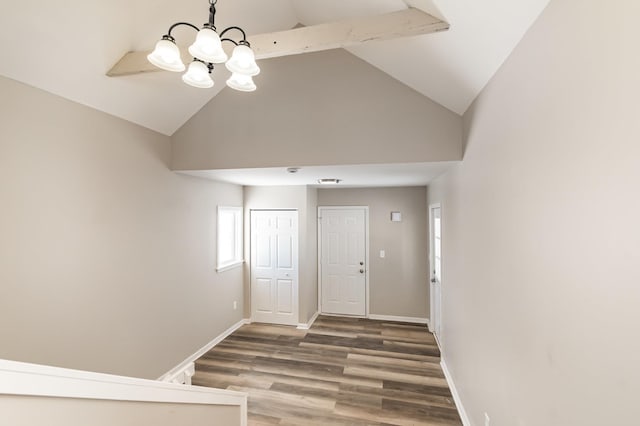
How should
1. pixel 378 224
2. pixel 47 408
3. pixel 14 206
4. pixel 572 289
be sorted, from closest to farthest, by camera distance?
pixel 47 408 → pixel 572 289 → pixel 14 206 → pixel 378 224

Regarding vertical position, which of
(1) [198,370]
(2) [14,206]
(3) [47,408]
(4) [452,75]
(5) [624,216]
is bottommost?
(1) [198,370]

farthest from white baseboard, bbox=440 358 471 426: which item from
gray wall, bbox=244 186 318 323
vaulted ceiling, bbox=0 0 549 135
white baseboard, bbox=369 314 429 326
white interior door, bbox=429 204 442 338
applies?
vaulted ceiling, bbox=0 0 549 135

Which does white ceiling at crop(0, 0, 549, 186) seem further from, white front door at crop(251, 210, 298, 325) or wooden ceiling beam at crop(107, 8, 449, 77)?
white front door at crop(251, 210, 298, 325)

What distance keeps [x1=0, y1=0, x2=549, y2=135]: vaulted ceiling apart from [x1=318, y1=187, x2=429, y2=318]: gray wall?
257cm

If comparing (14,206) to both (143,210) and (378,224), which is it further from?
(378,224)

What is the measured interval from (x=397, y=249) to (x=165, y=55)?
4.48 meters

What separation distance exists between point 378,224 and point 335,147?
2.62 m

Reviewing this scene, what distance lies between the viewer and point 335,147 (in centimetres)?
285

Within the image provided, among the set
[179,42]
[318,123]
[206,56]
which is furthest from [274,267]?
[206,56]

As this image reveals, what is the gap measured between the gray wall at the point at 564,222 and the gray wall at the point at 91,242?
120 inches

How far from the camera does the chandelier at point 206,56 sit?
1354 mm

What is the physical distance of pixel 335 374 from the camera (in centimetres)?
336

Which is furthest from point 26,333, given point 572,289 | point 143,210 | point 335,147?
point 572,289

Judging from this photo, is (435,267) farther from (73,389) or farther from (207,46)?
(73,389)
